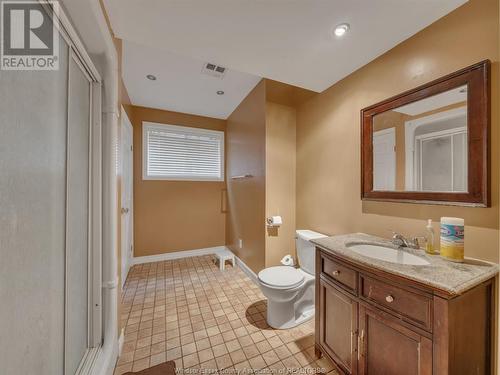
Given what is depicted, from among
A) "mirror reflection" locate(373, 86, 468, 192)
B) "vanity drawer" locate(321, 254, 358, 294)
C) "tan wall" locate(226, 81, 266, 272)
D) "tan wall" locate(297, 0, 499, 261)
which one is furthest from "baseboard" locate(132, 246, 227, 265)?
"mirror reflection" locate(373, 86, 468, 192)

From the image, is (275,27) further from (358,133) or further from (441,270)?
(441,270)

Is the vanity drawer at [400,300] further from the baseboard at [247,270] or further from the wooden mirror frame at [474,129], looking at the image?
the baseboard at [247,270]

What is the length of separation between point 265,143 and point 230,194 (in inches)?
54.8

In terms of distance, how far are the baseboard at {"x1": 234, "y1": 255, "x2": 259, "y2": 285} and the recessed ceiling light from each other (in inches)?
96.6

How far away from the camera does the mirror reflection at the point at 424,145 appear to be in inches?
44.1

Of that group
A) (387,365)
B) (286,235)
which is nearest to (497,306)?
(387,365)

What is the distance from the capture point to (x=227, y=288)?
91.8 inches

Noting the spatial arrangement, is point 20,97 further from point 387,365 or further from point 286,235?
point 286,235

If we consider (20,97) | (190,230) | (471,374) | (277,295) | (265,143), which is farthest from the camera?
(190,230)

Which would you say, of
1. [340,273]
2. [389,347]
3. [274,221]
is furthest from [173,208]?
[389,347]

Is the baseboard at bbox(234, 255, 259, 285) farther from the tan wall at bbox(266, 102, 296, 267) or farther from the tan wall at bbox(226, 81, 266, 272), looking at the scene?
the tan wall at bbox(266, 102, 296, 267)

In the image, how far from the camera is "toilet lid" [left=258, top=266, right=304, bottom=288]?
5.36 ft

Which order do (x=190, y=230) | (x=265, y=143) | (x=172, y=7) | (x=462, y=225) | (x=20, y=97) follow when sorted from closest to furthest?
(x=20, y=97), (x=462, y=225), (x=172, y=7), (x=265, y=143), (x=190, y=230)

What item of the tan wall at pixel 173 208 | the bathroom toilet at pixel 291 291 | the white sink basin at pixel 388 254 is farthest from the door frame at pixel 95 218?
the tan wall at pixel 173 208
